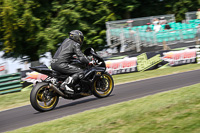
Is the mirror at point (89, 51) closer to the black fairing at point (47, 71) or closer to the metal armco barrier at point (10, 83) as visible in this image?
the black fairing at point (47, 71)

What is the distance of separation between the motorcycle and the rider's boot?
79mm

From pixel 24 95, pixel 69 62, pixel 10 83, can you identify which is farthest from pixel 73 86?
pixel 10 83

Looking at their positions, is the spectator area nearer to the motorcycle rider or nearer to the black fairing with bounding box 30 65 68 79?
the motorcycle rider

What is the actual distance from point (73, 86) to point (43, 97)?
2.75ft

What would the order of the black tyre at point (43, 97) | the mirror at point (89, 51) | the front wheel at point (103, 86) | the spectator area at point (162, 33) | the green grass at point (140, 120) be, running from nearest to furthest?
the green grass at point (140, 120) < the black tyre at point (43, 97) < the mirror at point (89, 51) < the front wheel at point (103, 86) < the spectator area at point (162, 33)

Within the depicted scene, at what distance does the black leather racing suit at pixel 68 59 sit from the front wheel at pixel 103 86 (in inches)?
26.2

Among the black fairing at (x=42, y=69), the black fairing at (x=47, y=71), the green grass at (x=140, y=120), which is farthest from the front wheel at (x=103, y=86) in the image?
the green grass at (x=140, y=120)

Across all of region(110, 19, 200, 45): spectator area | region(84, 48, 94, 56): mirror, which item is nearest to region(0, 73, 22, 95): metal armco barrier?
region(84, 48, 94, 56): mirror

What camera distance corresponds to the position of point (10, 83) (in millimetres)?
13766

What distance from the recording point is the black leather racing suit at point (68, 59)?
7543 mm

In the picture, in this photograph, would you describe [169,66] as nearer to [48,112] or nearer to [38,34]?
[38,34]

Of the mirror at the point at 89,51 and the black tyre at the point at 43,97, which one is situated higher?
the mirror at the point at 89,51

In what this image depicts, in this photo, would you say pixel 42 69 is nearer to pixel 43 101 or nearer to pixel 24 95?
pixel 43 101

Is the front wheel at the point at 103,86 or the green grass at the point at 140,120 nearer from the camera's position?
the green grass at the point at 140,120
